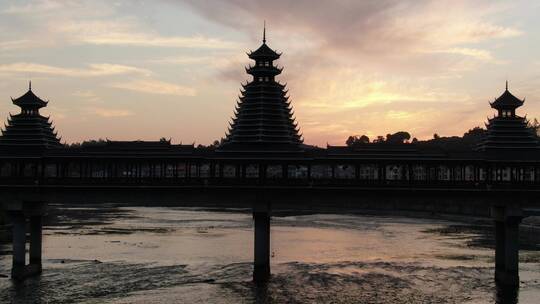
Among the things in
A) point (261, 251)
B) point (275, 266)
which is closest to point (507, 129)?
point (275, 266)

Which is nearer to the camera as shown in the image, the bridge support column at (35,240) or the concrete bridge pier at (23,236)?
the concrete bridge pier at (23,236)

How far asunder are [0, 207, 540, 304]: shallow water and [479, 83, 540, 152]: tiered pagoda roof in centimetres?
1481

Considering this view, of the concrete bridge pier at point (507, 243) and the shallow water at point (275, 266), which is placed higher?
the concrete bridge pier at point (507, 243)

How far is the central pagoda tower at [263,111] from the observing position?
7168 centimetres

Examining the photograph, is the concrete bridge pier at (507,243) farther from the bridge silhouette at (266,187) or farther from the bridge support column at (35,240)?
the bridge support column at (35,240)

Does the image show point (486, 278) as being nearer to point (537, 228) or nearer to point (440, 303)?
point (440, 303)

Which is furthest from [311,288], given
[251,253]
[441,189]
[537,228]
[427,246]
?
[537,228]

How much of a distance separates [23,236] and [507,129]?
61.8 meters

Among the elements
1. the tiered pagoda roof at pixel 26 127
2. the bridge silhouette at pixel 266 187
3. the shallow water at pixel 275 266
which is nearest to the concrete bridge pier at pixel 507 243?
the bridge silhouette at pixel 266 187

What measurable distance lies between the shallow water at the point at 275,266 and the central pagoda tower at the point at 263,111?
1464cm

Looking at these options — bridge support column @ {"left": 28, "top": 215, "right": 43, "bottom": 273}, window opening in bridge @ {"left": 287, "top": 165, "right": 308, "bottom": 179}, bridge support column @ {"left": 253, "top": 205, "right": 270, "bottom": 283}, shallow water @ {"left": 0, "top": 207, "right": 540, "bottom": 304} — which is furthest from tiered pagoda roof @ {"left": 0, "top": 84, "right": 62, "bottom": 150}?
window opening in bridge @ {"left": 287, "top": 165, "right": 308, "bottom": 179}

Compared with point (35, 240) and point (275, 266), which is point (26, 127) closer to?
point (35, 240)

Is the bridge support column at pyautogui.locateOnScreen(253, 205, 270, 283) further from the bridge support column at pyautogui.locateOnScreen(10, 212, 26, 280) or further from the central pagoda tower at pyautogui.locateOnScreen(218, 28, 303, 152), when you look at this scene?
the bridge support column at pyautogui.locateOnScreen(10, 212, 26, 280)

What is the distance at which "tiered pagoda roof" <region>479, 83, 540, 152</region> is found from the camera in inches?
3066
